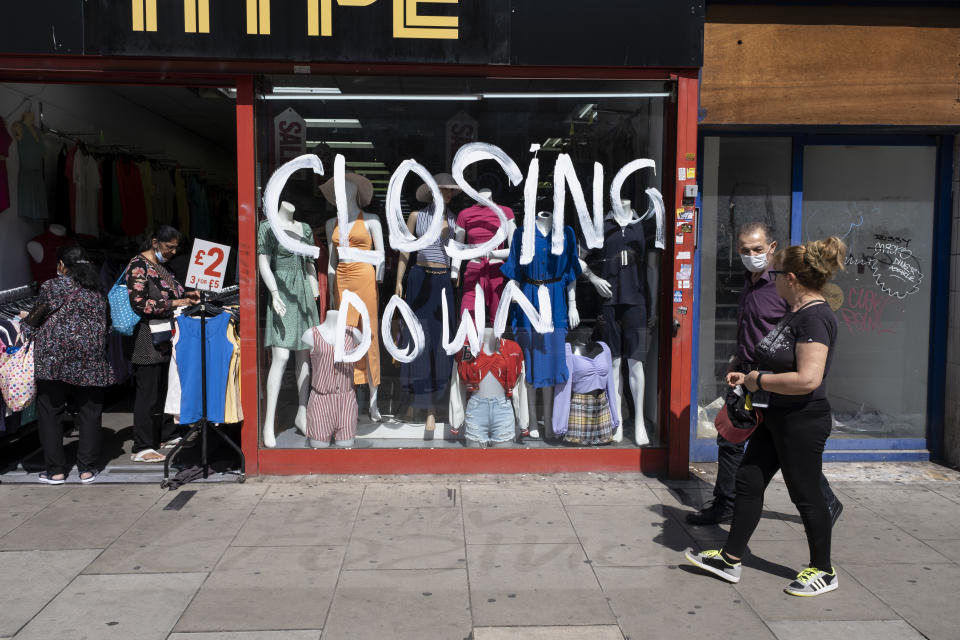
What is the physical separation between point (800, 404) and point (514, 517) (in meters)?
1.97

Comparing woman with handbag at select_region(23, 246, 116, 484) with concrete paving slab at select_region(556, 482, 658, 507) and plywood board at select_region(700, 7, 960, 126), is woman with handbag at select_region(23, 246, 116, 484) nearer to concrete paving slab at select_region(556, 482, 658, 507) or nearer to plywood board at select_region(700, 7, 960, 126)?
concrete paving slab at select_region(556, 482, 658, 507)

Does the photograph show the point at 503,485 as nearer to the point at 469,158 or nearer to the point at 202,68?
the point at 469,158

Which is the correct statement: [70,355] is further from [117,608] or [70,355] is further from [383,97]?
[383,97]

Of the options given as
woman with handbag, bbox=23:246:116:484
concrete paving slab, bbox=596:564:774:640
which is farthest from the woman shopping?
woman with handbag, bbox=23:246:116:484

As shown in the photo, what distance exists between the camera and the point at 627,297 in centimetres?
617

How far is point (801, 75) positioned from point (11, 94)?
21.0 ft

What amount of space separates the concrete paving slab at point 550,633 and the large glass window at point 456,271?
2492mm

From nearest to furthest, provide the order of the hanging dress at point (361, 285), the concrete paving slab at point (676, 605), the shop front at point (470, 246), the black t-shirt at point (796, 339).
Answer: the concrete paving slab at point (676, 605) < the black t-shirt at point (796, 339) < the shop front at point (470, 246) < the hanging dress at point (361, 285)

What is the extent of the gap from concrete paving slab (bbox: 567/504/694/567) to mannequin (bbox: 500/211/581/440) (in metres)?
1.07

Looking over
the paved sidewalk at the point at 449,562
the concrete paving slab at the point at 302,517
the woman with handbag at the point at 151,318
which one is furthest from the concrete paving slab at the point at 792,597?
the woman with handbag at the point at 151,318

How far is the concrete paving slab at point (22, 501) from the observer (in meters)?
5.10

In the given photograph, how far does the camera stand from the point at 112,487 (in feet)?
19.0

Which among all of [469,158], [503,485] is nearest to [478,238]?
[469,158]

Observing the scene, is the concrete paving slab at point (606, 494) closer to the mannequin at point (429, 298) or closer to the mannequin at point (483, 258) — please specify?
the mannequin at point (429, 298)
